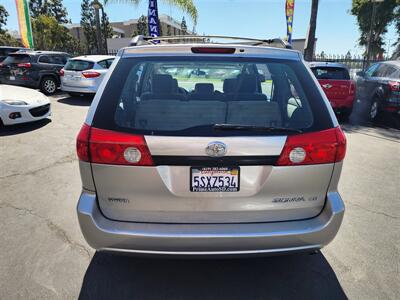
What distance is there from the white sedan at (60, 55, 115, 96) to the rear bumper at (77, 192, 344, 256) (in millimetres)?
9681

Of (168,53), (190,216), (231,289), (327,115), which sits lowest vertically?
(231,289)

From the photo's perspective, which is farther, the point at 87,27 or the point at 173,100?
the point at 87,27

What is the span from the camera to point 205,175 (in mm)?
2068

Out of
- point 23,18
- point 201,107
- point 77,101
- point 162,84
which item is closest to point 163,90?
point 162,84

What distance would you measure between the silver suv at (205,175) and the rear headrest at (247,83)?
14.4 inches

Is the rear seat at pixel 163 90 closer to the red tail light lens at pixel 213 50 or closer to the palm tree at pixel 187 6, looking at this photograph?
the red tail light lens at pixel 213 50

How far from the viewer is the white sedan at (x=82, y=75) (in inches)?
436

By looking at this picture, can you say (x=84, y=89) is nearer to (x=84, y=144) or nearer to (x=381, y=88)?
(x=381, y=88)

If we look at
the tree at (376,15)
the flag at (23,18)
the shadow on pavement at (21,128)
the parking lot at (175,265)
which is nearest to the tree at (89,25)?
the flag at (23,18)

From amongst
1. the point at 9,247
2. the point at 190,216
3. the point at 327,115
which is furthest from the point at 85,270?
the point at 327,115

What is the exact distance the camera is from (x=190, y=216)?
7.04 feet

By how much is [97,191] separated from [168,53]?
1049mm

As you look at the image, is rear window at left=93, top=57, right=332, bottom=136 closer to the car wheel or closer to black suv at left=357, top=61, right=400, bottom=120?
black suv at left=357, top=61, right=400, bottom=120

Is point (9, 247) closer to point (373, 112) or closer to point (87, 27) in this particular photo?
point (373, 112)
